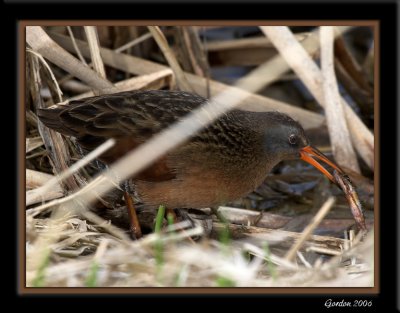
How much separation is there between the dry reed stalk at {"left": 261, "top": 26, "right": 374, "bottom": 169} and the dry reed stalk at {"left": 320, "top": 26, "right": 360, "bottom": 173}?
5cm

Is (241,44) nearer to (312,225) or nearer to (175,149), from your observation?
(175,149)

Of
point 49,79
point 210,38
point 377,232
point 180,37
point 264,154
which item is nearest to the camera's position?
point 377,232

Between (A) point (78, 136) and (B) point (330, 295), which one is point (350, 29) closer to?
(A) point (78, 136)

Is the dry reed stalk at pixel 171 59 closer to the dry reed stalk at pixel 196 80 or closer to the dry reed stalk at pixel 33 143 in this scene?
the dry reed stalk at pixel 196 80

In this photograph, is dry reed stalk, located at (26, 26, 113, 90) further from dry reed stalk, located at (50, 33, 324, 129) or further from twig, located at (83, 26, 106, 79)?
dry reed stalk, located at (50, 33, 324, 129)

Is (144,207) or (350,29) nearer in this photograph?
(144,207)

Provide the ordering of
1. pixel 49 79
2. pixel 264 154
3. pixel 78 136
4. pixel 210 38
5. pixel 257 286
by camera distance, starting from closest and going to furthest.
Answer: pixel 257 286 < pixel 78 136 < pixel 264 154 < pixel 49 79 < pixel 210 38

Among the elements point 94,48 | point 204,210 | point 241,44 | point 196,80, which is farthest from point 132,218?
point 241,44

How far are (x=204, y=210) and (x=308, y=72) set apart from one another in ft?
3.49

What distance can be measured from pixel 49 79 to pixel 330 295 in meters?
2.03

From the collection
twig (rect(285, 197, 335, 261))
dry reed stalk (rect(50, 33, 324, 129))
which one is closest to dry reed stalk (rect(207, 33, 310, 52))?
dry reed stalk (rect(50, 33, 324, 129))

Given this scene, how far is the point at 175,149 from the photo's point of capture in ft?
11.7

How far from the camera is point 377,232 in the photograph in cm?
324

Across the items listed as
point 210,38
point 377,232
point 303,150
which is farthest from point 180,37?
point 377,232
